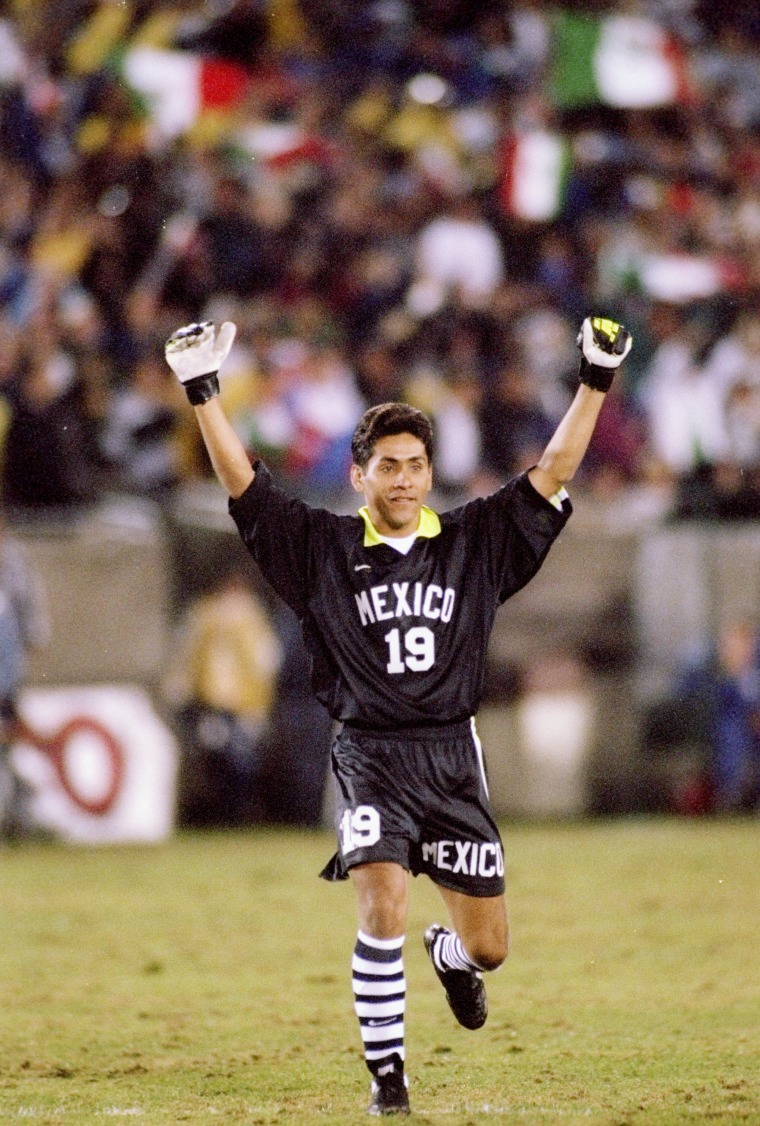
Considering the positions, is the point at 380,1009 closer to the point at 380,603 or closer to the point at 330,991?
the point at 380,603

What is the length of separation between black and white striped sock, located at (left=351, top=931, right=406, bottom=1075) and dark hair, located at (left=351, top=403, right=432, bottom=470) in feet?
4.56

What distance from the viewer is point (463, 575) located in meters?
5.49

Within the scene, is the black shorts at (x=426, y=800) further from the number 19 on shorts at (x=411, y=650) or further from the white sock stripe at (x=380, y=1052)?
the white sock stripe at (x=380, y=1052)

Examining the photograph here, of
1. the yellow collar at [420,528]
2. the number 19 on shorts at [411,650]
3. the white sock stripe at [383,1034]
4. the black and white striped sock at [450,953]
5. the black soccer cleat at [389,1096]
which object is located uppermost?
the yellow collar at [420,528]

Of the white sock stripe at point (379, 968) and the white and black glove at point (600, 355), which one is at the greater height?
the white and black glove at point (600, 355)

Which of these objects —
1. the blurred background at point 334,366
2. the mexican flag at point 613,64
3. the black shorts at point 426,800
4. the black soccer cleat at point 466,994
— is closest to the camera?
→ the black shorts at point 426,800

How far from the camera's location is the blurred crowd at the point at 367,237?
13719 millimetres

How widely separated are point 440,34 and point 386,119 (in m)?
1.73

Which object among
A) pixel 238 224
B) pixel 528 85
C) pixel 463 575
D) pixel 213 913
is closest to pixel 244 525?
pixel 463 575

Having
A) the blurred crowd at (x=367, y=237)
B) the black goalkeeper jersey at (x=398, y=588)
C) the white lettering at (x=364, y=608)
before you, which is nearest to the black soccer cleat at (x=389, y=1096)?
the black goalkeeper jersey at (x=398, y=588)

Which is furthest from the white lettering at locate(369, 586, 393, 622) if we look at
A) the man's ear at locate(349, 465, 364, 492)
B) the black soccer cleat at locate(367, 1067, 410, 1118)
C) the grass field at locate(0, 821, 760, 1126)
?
the grass field at locate(0, 821, 760, 1126)

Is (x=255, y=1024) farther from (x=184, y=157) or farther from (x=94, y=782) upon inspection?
(x=184, y=157)

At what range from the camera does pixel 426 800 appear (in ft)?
17.2

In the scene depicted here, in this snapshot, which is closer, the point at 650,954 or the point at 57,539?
the point at 650,954
